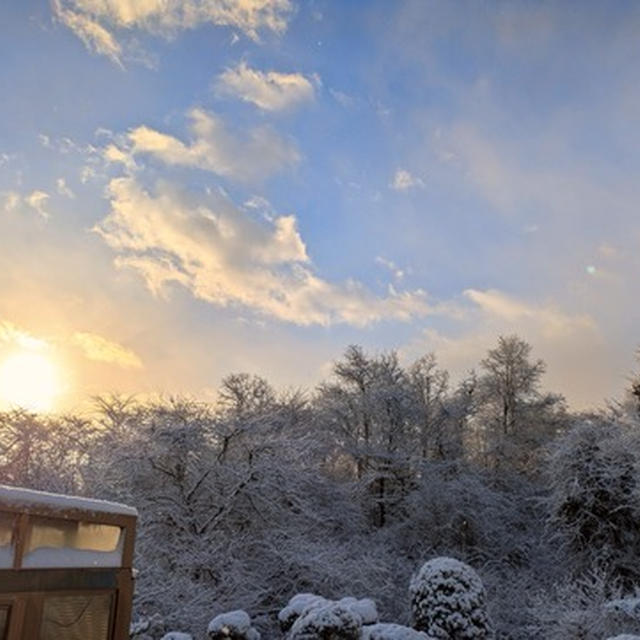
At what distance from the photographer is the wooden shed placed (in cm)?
344

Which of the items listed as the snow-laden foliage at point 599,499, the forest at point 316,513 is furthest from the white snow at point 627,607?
the snow-laden foliage at point 599,499

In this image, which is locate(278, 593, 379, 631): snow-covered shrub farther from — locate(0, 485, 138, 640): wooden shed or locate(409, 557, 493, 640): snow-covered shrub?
locate(0, 485, 138, 640): wooden shed

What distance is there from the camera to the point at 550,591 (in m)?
15.9

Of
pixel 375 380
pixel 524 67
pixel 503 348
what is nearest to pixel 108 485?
pixel 524 67

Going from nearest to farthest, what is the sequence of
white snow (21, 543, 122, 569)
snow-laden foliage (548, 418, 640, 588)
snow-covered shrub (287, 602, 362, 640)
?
white snow (21, 543, 122, 569)
snow-covered shrub (287, 602, 362, 640)
snow-laden foliage (548, 418, 640, 588)

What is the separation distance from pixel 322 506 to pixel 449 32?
15.0m

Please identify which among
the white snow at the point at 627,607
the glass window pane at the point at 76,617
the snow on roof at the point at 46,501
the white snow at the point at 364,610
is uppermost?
the snow on roof at the point at 46,501

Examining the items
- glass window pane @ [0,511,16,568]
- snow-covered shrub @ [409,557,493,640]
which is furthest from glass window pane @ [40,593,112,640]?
snow-covered shrub @ [409,557,493,640]

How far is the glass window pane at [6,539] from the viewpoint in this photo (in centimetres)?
340

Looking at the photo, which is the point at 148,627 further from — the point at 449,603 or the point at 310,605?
the point at 449,603

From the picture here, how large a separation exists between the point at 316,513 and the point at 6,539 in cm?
1437

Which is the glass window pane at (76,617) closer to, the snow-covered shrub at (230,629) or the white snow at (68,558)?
the white snow at (68,558)

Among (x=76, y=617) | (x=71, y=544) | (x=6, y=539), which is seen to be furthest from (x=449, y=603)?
(x=6, y=539)

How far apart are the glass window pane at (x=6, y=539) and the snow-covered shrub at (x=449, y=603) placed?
9240 millimetres
